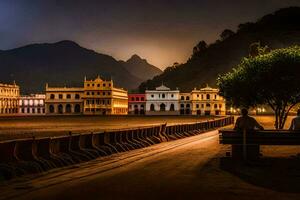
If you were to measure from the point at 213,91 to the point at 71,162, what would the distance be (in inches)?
6382

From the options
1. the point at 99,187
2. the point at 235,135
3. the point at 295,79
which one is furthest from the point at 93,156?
the point at 295,79

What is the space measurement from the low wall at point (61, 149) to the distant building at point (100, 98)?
460ft

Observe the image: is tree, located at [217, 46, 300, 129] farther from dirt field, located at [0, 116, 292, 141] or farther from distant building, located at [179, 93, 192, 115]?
distant building, located at [179, 93, 192, 115]

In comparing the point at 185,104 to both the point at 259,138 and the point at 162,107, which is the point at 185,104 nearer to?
the point at 162,107

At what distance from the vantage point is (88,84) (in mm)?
176750

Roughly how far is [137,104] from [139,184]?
176299 millimetres

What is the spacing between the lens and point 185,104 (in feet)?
602

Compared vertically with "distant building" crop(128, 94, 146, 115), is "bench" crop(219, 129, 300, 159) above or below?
below

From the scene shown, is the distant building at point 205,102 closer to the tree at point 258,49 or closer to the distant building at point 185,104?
the distant building at point 185,104

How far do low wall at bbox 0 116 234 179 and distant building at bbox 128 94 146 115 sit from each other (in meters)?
155

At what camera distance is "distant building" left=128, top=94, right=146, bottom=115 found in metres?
186

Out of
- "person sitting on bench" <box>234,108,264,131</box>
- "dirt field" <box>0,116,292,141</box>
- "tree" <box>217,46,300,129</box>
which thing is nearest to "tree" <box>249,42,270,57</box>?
"tree" <box>217,46,300,129</box>

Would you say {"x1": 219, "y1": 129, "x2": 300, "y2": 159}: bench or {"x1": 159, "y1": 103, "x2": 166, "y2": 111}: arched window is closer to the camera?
{"x1": 219, "y1": 129, "x2": 300, "y2": 159}: bench

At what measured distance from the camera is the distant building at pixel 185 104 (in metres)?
182
